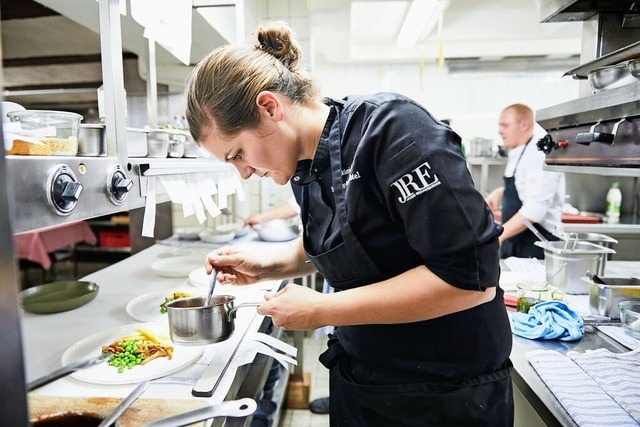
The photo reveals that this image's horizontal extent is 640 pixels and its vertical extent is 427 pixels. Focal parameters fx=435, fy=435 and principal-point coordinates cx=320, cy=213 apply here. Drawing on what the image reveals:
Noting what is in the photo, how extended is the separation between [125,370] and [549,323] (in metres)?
1.33

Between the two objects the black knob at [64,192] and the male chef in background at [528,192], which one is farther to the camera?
the male chef in background at [528,192]

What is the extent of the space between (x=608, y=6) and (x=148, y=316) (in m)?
2.40

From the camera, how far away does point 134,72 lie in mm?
3158

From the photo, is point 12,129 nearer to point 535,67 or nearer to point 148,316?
point 148,316

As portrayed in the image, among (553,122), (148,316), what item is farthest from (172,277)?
(553,122)

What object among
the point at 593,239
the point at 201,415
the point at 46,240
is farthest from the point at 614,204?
the point at 46,240

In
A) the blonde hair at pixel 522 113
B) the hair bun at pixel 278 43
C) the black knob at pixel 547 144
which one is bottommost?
the black knob at pixel 547 144

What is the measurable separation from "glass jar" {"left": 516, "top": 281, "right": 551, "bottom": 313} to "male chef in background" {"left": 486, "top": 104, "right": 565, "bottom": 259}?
1.46 meters

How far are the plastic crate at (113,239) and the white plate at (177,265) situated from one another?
12.8 feet

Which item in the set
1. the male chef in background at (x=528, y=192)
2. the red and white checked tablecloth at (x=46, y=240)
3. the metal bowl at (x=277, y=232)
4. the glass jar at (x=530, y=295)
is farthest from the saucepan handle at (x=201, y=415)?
the red and white checked tablecloth at (x=46, y=240)

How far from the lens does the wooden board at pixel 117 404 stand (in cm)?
94

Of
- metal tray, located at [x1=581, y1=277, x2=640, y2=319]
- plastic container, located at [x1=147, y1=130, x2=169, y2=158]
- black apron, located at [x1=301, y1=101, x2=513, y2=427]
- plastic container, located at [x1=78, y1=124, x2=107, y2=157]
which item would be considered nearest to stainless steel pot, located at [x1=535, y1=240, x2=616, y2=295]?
metal tray, located at [x1=581, y1=277, x2=640, y2=319]

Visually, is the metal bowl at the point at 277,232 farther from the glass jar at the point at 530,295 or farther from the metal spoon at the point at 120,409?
the metal spoon at the point at 120,409

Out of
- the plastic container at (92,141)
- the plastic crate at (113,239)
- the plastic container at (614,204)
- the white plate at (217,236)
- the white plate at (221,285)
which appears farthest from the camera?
the plastic crate at (113,239)
